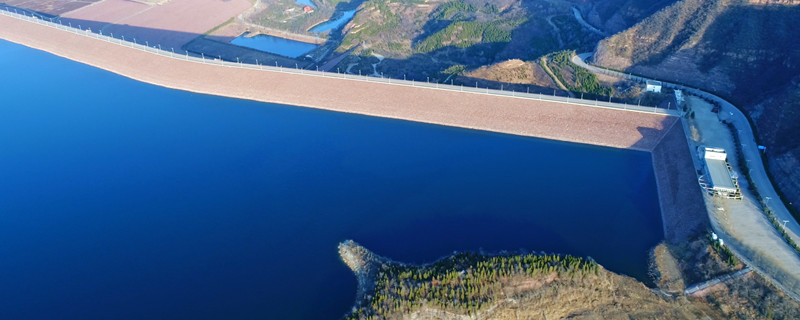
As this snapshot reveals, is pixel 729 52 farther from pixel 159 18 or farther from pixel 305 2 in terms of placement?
pixel 305 2

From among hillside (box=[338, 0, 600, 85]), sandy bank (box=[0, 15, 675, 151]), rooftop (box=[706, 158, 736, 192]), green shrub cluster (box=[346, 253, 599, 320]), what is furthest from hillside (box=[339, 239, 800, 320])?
hillside (box=[338, 0, 600, 85])

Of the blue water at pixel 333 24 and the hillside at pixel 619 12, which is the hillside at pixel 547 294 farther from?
the blue water at pixel 333 24

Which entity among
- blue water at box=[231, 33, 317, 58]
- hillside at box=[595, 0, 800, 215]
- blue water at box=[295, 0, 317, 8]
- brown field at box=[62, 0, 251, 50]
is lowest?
blue water at box=[231, 33, 317, 58]

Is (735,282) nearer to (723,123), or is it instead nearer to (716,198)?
(716,198)

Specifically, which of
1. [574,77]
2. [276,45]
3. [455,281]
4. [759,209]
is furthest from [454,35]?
[455,281]

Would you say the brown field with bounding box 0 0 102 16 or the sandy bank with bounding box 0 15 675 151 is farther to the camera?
the brown field with bounding box 0 0 102 16

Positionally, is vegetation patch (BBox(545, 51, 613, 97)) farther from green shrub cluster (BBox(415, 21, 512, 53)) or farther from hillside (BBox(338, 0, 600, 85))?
green shrub cluster (BBox(415, 21, 512, 53))
